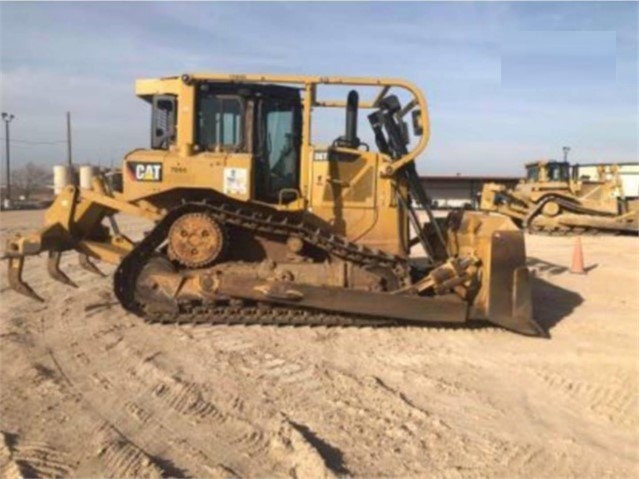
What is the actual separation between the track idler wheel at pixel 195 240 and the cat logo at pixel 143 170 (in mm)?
690

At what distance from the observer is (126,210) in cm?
855

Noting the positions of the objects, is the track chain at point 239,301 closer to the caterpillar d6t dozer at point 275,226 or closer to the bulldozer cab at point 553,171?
the caterpillar d6t dozer at point 275,226

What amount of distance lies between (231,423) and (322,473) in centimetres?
103

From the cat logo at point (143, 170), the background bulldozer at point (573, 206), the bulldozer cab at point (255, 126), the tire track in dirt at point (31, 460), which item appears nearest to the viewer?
the tire track in dirt at point (31, 460)

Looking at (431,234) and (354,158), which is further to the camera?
(431,234)

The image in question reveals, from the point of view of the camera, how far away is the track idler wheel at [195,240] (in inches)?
321

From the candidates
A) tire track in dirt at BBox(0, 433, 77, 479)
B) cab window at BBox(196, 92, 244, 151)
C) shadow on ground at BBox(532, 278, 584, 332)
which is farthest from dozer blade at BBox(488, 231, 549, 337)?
tire track in dirt at BBox(0, 433, 77, 479)

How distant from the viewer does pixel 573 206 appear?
82.0 ft

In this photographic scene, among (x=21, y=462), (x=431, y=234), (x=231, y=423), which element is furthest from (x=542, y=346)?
(x=21, y=462)

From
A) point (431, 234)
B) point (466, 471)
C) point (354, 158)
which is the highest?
point (354, 158)

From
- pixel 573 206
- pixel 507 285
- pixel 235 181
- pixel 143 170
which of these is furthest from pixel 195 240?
pixel 573 206

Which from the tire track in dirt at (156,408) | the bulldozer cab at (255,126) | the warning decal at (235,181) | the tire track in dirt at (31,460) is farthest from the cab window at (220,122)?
the tire track in dirt at (31,460)

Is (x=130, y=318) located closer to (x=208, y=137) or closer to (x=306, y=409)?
(x=208, y=137)

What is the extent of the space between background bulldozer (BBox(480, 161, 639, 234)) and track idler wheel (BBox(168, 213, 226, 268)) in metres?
19.0
